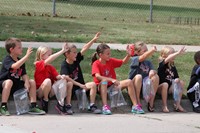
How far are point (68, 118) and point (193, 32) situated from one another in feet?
36.1

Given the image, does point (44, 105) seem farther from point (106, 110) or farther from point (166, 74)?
point (166, 74)

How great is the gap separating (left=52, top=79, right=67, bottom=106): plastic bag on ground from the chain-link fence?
40.5 feet

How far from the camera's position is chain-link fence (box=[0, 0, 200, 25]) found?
75.1 ft

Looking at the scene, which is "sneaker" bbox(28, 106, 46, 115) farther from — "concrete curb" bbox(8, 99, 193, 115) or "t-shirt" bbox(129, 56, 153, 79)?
"t-shirt" bbox(129, 56, 153, 79)

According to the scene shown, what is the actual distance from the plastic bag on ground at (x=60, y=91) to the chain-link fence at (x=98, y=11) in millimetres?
12358

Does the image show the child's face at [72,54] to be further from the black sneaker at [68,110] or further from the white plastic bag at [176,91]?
the white plastic bag at [176,91]

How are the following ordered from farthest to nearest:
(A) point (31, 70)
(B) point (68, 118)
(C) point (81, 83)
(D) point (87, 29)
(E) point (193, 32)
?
1. (E) point (193, 32)
2. (D) point (87, 29)
3. (A) point (31, 70)
4. (C) point (81, 83)
5. (B) point (68, 118)

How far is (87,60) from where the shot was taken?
11789 mm

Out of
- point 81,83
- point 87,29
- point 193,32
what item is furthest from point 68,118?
point 193,32

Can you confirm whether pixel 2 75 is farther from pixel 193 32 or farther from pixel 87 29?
pixel 193 32

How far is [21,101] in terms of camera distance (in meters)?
8.52

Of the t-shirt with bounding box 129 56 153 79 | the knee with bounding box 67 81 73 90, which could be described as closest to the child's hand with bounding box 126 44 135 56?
the t-shirt with bounding box 129 56 153 79

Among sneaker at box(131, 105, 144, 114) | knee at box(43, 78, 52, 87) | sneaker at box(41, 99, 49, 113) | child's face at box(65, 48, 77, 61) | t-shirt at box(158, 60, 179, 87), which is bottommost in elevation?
sneaker at box(131, 105, 144, 114)

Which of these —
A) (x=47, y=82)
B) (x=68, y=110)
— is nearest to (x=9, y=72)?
(x=47, y=82)
